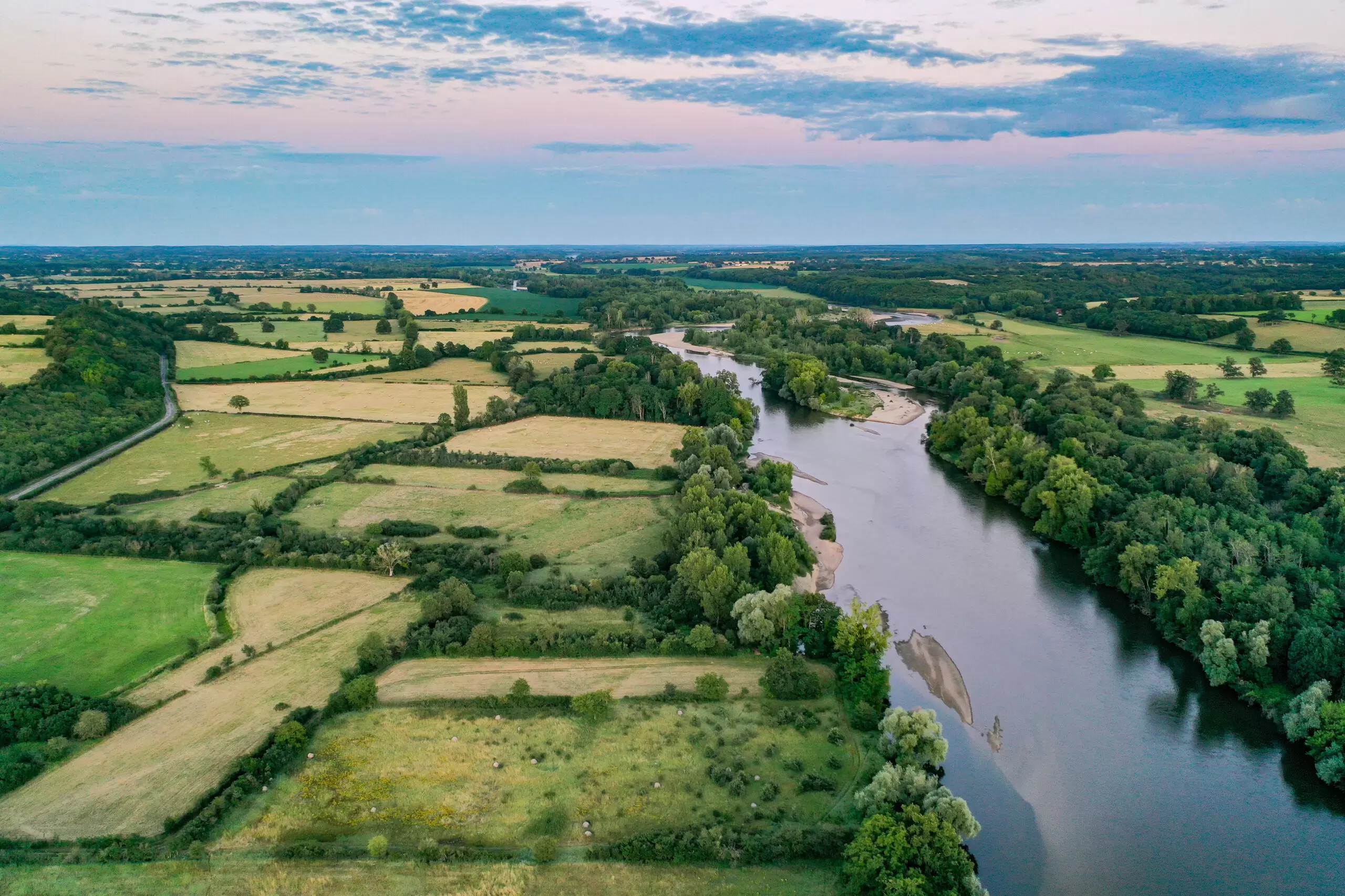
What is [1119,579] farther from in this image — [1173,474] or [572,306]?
[572,306]

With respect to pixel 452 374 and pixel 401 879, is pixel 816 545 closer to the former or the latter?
pixel 401 879

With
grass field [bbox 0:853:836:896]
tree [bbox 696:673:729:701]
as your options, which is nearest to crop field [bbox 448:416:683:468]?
tree [bbox 696:673:729:701]

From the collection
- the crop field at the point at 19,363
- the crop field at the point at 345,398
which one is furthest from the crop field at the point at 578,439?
the crop field at the point at 19,363

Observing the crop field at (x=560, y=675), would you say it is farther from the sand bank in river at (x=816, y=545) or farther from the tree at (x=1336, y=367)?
the tree at (x=1336, y=367)

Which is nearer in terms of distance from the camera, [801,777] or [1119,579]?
[801,777]

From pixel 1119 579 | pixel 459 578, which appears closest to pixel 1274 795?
pixel 1119 579
